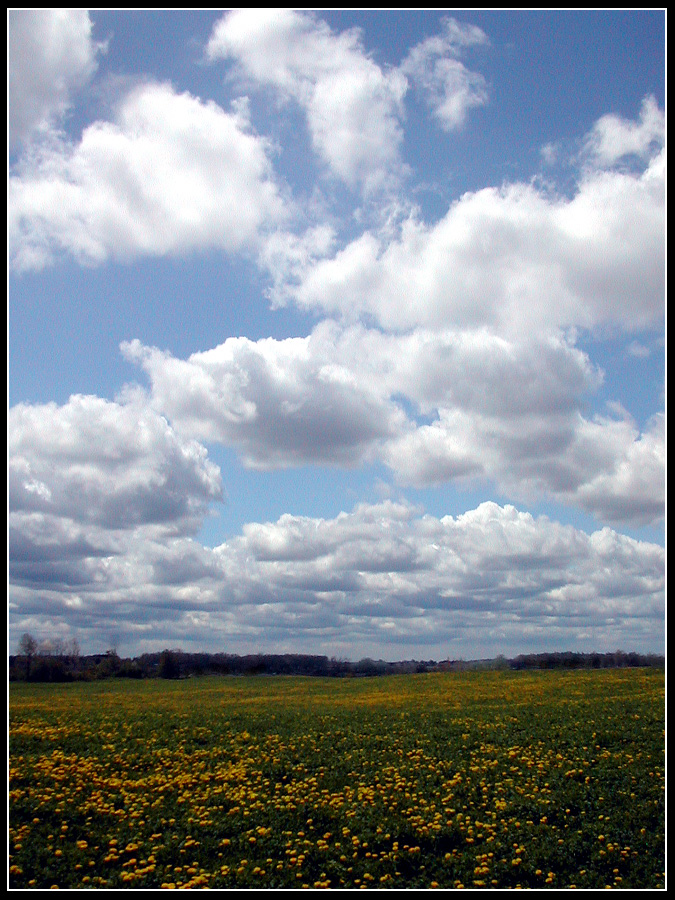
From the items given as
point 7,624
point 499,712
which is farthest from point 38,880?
point 499,712

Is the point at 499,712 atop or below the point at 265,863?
below

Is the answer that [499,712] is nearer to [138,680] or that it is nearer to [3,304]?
[3,304]

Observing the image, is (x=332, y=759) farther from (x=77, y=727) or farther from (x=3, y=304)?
(x=3, y=304)

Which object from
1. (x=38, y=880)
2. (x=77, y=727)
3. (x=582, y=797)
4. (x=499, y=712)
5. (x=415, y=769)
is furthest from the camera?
(x=499, y=712)

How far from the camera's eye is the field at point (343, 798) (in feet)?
31.8

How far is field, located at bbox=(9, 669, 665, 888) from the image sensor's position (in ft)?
31.8

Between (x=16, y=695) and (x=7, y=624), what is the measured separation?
2289cm

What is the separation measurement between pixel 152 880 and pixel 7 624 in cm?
492

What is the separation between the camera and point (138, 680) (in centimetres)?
3866

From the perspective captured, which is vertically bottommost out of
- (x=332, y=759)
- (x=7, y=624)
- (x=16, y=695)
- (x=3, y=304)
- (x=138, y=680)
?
(x=138, y=680)

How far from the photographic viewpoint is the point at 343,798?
1238 centimetres

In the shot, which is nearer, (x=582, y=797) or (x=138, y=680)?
(x=582, y=797)

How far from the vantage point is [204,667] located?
3944 cm

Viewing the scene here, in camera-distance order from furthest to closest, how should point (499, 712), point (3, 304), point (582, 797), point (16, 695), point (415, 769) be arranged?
point (16, 695), point (499, 712), point (415, 769), point (582, 797), point (3, 304)
